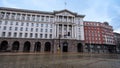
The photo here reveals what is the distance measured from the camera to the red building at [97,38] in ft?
226

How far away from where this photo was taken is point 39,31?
55250 millimetres

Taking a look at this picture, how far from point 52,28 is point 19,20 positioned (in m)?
18.0

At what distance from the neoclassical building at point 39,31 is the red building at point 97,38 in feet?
42.3

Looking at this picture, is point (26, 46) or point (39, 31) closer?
point (26, 46)

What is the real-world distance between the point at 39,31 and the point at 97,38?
40552 millimetres

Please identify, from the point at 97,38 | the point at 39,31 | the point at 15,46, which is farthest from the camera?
the point at 97,38

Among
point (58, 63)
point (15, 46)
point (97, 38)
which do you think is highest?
point (97, 38)

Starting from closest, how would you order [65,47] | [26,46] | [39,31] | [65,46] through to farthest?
[26,46]
[65,46]
[65,47]
[39,31]

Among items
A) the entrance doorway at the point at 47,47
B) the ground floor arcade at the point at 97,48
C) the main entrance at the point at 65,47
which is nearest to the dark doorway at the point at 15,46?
the entrance doorway at the point at 47,47

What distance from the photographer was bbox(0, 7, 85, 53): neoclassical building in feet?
168

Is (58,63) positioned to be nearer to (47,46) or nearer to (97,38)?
(47,46)

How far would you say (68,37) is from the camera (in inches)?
2144

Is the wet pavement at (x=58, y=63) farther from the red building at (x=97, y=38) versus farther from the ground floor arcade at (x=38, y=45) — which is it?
the red building at (x=97, y=38)

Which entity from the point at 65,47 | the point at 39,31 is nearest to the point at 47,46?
the point at 39,31
